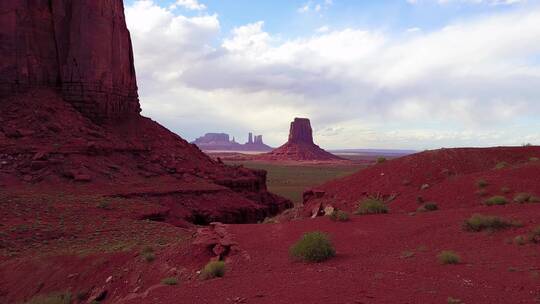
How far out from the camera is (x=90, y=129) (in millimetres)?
32469

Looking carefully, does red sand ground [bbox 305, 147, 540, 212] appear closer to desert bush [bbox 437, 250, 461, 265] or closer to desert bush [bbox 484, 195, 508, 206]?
desert bush [bbox 484, 195, 508, 206]

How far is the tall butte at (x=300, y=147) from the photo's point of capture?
136m

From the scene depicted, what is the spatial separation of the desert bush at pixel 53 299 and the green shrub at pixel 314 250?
6.07 m

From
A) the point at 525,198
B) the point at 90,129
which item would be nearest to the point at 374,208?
the point at 525,198

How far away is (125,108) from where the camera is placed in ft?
121

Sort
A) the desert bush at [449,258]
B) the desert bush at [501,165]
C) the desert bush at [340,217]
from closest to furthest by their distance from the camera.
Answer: the desert bush at [449,258], the desert bush at [340,217], the desert bush at [501,165]

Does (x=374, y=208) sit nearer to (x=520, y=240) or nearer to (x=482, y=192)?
(x=482, y=192)

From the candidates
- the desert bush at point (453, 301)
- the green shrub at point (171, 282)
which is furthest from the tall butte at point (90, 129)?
the desert bush at point (453, 301)

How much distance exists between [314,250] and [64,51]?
101ft

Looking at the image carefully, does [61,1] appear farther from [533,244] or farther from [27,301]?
[533,244]

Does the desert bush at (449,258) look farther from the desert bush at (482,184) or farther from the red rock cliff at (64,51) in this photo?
the red rock cliff at (64,51)

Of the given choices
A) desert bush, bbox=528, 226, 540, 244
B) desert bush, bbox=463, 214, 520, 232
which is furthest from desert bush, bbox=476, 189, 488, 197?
desert bush, bbox=528, 226, 540, 244

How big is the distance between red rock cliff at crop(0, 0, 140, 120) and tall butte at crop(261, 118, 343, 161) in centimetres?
10064

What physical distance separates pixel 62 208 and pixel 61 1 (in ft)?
64.8
